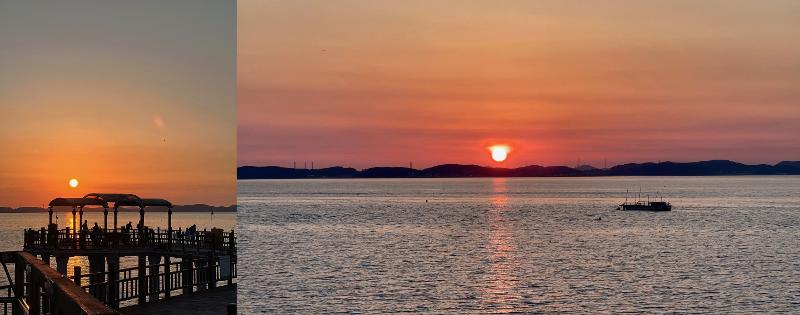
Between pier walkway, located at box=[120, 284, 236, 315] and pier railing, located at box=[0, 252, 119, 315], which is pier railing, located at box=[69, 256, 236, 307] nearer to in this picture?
pier walkway, located at box=[120, 284, 236, 315]

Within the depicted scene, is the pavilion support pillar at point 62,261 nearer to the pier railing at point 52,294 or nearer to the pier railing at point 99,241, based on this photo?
the pier railing at point 99,241

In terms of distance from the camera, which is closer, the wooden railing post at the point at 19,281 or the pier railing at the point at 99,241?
the wooden railing post at the point at 19,281

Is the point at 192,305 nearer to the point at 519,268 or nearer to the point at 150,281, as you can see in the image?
the point at 150,281

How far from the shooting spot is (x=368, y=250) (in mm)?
112312

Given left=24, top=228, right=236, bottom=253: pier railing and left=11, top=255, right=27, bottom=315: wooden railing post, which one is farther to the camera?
left=24, top=228, right=236, bottom=253: pier railing

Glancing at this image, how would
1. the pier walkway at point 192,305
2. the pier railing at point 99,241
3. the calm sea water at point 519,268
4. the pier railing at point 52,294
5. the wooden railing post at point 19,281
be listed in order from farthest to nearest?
the calm sea water at point 519,268 → the pier railing at point 99,241 → the pier walkway at point 192,305 → the wooden railing post at point 19,281 → the pier railing at point 52,294

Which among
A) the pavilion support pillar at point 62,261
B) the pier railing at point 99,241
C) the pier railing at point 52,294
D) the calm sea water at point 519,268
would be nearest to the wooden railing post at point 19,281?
the pier railing at point 52,294

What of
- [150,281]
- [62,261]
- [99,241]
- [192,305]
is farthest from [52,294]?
[62,261]

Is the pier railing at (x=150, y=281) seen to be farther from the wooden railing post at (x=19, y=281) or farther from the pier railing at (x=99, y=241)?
the pier railing at (x=99, y=241)

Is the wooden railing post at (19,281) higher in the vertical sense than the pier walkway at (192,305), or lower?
higher

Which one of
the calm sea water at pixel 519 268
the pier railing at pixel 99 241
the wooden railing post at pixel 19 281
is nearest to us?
the wooden railing post at pixel 19 281

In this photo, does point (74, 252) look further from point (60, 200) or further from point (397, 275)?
point (397, 275)

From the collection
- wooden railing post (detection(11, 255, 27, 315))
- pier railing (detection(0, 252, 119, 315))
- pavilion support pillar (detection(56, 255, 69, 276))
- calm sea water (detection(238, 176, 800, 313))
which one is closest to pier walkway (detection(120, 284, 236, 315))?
wooden railing post (detection(11, 255, 27, 315))

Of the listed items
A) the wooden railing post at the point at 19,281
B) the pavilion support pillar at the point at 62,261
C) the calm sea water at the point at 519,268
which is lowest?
the calm sea water at the point at 519,268
